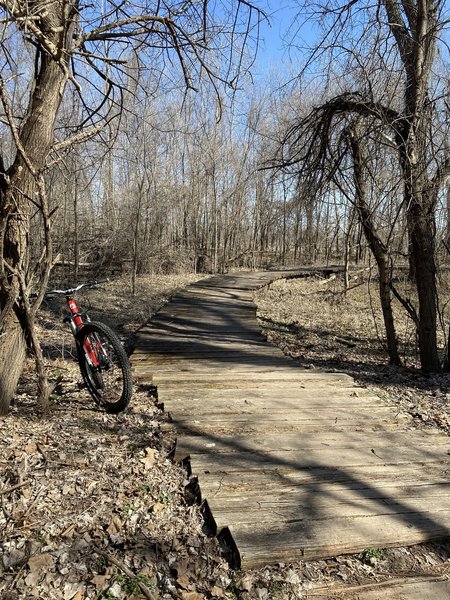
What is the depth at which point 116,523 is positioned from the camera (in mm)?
2500

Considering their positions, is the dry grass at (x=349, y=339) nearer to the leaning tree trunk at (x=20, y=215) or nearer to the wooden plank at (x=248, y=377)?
the wooden plank at (x=248, y=377)

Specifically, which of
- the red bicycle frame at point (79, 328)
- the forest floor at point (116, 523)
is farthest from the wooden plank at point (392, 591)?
the red bicycle frame at point (79, 328)

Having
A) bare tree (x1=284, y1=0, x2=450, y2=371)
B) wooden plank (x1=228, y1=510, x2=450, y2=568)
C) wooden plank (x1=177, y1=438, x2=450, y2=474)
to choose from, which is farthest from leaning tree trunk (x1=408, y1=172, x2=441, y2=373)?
wooden plank (x1=228, y1=510, x2=450, y2=568)

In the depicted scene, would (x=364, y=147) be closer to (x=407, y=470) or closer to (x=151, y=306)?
(x=407, y=470)

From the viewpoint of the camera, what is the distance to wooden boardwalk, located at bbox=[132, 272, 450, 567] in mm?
2449

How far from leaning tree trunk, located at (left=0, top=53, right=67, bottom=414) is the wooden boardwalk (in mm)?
1397

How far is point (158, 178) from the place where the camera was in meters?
21.3

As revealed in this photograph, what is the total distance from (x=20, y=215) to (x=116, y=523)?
242 cm

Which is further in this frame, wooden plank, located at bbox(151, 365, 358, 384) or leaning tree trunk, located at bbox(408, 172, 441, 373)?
leaning tree trunk, located at bbox(408, 172, 441, 373)

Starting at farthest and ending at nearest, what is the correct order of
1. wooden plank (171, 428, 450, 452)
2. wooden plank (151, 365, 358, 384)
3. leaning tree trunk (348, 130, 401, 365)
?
1. leaning tree trunk (348, 130, 401, 365)
2. wooden plank (151, 365, 358, 384)
3. wooden plank (171, 428, 450, 452)

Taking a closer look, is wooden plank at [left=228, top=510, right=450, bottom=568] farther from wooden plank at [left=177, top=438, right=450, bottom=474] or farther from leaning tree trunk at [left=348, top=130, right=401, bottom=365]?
leaning tree trunk at [left=348, top=130, right=401, bottom=365]

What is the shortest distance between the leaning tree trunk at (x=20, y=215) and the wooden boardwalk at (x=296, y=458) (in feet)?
4.58

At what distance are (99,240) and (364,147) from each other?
13.6m

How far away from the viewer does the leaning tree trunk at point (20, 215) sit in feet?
11.8
